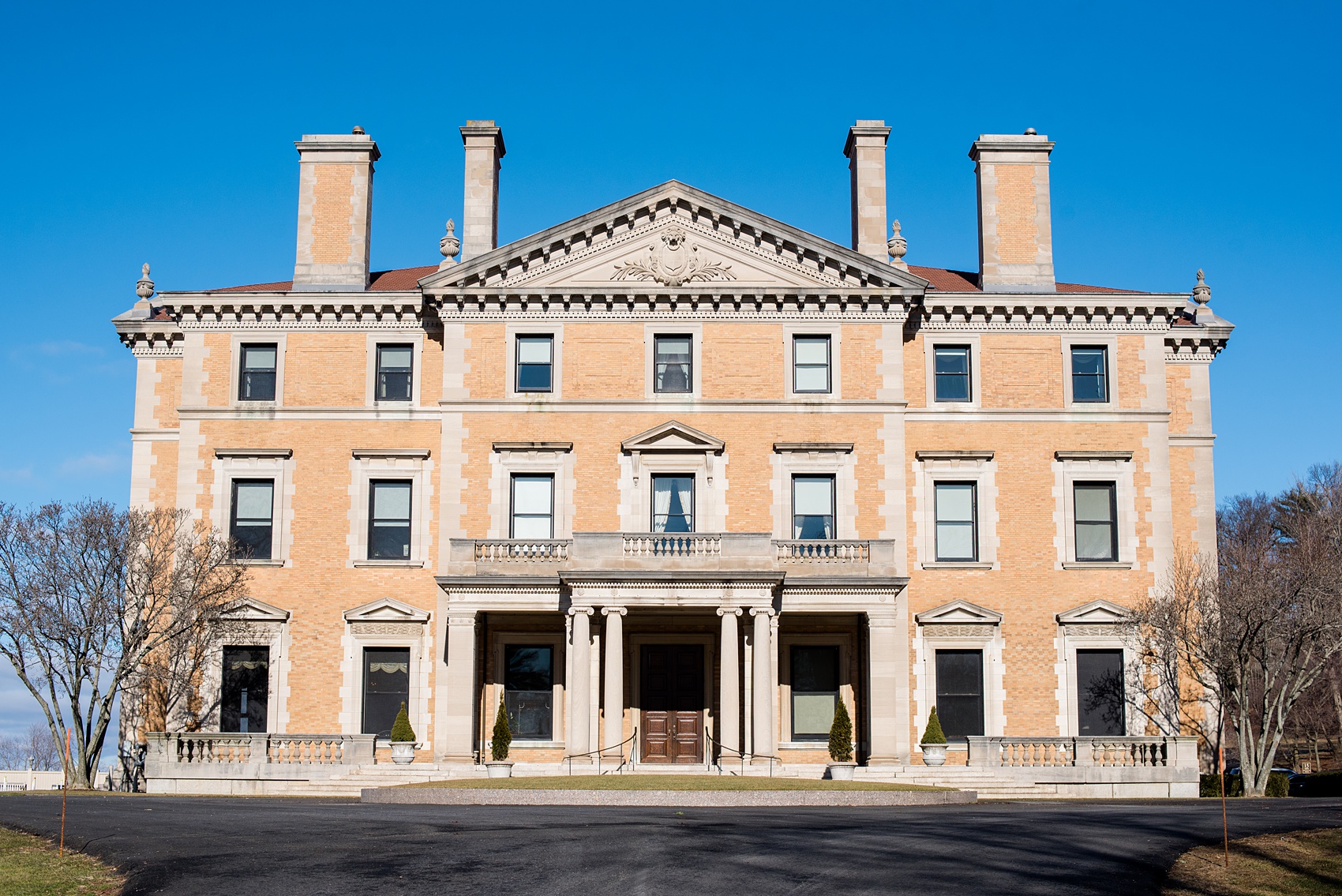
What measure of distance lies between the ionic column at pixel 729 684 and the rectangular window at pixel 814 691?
9.62ft

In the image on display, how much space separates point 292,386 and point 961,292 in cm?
1840

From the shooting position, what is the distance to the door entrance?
117 ft

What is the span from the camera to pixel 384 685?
3653 cm

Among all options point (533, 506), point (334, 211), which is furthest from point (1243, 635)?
point (334, 211)

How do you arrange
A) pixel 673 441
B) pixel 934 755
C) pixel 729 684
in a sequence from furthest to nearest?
1. pixel 673 441
2. pixel 934 755
3. pixel 729 684

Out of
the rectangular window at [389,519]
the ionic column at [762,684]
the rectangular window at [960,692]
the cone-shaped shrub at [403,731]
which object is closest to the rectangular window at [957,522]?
the rectangular window at [960,692]

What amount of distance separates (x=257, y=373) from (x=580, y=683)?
13011mm

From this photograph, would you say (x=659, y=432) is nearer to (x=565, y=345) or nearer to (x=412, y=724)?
(x=565, y=345)

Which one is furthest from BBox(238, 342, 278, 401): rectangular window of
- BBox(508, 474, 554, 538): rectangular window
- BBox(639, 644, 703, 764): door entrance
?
BBox(639, 644, 703, 764): door entrance

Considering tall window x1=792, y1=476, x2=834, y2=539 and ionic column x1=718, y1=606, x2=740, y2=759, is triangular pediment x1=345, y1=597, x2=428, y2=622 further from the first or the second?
A: tall window x1=792, y1=476, x2=834, y2=539

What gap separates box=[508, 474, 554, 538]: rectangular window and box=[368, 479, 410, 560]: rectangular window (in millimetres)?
3063

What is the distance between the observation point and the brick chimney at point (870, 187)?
3941 cm

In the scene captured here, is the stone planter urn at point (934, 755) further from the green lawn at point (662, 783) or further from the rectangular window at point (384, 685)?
the rectangular window at point (384, 685)

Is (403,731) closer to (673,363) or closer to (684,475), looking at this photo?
(684,475)
